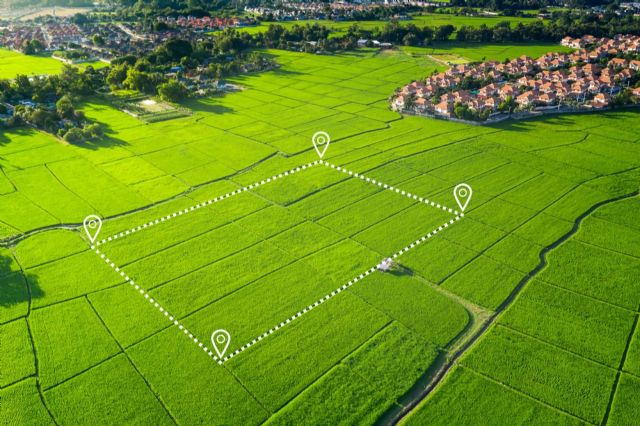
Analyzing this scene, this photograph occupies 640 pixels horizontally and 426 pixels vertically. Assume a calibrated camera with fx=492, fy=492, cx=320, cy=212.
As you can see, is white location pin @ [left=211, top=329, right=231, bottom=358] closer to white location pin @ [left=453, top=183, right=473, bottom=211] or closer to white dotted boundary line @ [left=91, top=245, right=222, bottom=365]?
white dotted boundary line @ [left=91, top=245, right=222, bottom=365]

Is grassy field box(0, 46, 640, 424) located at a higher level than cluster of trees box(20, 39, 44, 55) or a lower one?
lower

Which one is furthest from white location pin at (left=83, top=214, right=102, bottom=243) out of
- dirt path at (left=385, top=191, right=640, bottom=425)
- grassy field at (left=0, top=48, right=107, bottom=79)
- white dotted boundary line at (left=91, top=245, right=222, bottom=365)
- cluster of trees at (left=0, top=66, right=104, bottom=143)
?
grassy field at (left=0, top=48, right=107, bottom=79)

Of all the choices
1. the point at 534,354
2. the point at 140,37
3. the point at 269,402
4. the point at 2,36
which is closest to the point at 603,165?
the point at 534,354

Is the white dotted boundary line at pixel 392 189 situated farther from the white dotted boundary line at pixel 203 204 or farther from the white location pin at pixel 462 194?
the white dotted boundary line at pixel 203 204

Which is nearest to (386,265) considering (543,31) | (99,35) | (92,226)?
(92,226)

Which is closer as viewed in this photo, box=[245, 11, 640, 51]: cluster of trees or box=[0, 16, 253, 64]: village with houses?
box=[0, 16, 253, 64]: village with houses

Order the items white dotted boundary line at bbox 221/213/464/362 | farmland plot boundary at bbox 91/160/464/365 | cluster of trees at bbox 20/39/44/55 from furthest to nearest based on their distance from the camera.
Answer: cluster of trees at bbox 20/39/44/55
farmland plot boundary at bbox 91/160/464/365
white dotted boundary line at bbox 221/213/464/362

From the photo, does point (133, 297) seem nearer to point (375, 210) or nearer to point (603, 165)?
point (375, 210)
